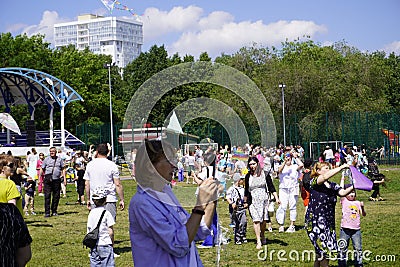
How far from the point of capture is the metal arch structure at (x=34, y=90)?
43.2m

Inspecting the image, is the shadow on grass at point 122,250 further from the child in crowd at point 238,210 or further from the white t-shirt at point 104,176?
the child in crowd at point 238,210

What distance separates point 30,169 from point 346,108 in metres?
41.3

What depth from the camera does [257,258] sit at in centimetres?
1088

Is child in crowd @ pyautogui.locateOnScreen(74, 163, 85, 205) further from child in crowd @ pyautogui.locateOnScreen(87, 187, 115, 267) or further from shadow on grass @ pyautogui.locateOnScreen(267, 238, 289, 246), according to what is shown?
child in crowd @ pyautogui.locateOnScreen(87, 187, 115, 267)

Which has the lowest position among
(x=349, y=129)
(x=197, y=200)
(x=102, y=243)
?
(x=102, y=243)

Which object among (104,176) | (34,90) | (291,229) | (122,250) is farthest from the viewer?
(34,90)

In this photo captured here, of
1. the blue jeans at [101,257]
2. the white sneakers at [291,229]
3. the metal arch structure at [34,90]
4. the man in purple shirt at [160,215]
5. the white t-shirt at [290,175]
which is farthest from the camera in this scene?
the metal arch structure at [34,90]

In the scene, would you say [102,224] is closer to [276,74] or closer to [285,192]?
[285,192]

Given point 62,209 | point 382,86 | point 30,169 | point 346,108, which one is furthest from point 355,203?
point 382,86

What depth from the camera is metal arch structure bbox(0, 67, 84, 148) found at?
4322 centimetres

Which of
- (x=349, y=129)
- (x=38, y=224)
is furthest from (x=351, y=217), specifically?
(x=349, y=129)

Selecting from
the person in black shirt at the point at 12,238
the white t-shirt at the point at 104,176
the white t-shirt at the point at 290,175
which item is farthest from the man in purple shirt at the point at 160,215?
Answer: the white t-shirt at the point at 290,175

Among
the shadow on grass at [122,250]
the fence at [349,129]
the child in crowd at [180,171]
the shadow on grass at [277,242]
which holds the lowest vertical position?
the shadow on grass at [122,250]

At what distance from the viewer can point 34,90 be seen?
47188 millimetres
